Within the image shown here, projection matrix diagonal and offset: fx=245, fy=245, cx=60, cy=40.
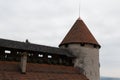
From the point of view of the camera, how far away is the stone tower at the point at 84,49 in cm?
2856

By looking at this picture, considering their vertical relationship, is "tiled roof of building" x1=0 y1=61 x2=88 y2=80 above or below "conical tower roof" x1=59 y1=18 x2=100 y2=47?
below

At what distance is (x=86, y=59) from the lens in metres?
28.8

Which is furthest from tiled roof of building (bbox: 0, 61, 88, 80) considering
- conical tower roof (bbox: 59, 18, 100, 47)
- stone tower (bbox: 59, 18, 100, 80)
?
conical tower roof (bbox: 59, 18, 100, 47)

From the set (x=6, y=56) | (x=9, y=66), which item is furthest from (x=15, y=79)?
(x=6, y=56)

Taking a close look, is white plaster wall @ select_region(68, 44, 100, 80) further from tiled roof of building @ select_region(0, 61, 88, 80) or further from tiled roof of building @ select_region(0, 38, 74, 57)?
tiled roof of building @ select_region(0, 61, 88, 80)

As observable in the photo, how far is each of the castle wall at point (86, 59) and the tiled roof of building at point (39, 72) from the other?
1.33 metres

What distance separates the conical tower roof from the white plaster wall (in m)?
0.61

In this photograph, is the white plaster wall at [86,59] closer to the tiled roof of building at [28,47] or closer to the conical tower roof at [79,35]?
the conical tower roof at [79,35]

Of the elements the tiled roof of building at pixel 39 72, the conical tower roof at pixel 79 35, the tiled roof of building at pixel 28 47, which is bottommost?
the tiled roof of building at pixel 39 72

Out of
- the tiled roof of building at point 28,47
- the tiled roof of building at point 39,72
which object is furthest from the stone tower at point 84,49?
the tiled roof of building at point 39,72

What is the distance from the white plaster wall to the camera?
2847 cm

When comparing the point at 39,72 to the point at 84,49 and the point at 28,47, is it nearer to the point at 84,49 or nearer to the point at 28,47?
the point at 28,47

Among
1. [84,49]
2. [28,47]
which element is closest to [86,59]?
[84,49]

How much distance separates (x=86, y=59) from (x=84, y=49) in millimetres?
1199
